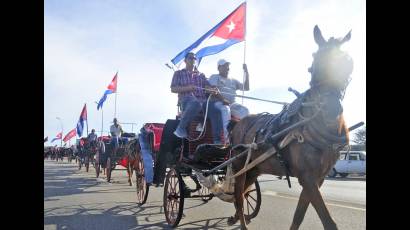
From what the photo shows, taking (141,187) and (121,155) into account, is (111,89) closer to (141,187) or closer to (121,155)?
(121,155)

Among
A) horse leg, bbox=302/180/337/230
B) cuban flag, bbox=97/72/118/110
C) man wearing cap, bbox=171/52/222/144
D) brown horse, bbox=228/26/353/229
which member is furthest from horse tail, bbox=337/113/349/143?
cuban flag, bbox=97/72/118/110

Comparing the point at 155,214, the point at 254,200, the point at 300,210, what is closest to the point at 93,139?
the point at 155,214

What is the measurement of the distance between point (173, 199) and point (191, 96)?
181cm

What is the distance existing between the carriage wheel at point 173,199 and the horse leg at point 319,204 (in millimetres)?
2780

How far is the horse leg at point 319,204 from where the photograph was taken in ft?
12.8

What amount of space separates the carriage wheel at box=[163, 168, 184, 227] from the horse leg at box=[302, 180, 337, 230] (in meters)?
2.78

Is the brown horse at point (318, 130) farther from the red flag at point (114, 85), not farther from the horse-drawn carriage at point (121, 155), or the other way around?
the red flag at point (114, 85)

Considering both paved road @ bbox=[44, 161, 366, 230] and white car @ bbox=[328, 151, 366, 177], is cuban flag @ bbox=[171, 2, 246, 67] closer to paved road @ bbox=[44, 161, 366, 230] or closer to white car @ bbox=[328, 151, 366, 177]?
paved road @ bbox=[44, 161, 366, 230]

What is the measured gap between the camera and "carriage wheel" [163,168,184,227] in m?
6.49

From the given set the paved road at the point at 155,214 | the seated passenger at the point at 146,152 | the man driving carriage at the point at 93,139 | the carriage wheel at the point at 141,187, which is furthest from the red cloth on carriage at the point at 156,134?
the man driving carriage at the point at 93,139
